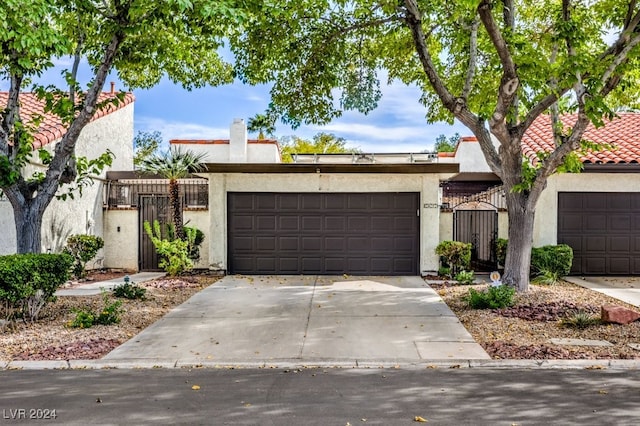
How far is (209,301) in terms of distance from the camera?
9641mm

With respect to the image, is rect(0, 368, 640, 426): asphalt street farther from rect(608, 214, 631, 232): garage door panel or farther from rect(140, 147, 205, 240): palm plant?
rect(608, 214, 631, 232): garage door panel

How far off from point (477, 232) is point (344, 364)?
31.3ft

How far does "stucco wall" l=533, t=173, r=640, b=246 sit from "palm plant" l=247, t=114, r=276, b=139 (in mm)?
7180

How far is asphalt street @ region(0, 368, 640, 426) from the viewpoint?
4.34 metres

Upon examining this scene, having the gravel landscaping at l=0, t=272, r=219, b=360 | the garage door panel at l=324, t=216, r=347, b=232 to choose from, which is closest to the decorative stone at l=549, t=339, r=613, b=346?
the gravel landscaping at l=0, t=272, r=219, b=360

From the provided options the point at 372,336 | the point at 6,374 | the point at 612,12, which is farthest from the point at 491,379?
the point at 612,12

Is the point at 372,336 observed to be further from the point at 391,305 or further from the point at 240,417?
the point at 240,417

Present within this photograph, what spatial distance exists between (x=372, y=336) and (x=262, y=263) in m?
6.68

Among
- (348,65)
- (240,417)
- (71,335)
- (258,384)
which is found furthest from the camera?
(348,65)

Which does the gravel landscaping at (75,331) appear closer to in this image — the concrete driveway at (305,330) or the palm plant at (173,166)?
the concrete driveway at (305,330)

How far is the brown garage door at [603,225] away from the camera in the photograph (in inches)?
506

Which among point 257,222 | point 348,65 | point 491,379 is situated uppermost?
point 348,65

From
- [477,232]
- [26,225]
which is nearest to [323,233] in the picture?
[477,232]

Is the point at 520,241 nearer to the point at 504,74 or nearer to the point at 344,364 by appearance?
the point at 504,74
